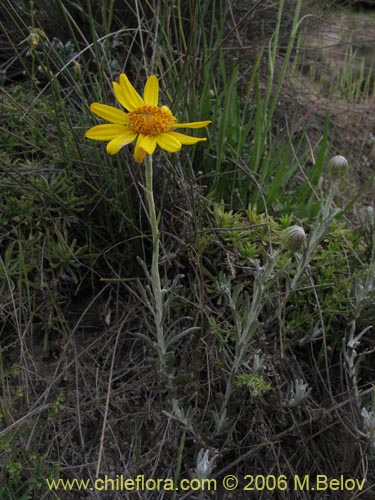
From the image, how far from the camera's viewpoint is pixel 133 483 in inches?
45.6

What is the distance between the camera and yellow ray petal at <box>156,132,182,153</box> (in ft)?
2.92

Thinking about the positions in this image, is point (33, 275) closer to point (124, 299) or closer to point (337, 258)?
point (124, 299)

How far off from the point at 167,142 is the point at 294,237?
291mm

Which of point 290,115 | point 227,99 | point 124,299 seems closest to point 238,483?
point 124,299

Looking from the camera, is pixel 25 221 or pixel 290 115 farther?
pixel 290 115

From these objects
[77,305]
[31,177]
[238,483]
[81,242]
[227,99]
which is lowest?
[238,483]

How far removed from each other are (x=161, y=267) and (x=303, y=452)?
571mm

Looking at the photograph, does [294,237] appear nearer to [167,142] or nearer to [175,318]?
[167,142]

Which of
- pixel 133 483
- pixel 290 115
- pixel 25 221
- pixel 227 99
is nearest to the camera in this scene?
pixel 133 483

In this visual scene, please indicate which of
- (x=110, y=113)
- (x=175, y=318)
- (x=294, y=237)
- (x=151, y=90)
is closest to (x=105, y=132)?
(x=110, y=113)

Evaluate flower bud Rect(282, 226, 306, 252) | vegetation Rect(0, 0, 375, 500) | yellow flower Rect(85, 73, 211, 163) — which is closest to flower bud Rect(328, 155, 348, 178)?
vegetation Rect(0, 0, 375, 500)

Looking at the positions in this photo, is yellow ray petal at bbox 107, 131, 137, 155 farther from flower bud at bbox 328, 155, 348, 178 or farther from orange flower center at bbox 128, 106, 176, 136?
flower bud at bbox 328, 155, 348, 178

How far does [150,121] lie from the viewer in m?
0.92

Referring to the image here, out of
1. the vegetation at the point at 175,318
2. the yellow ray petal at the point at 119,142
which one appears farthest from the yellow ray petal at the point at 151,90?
the vegetation at the point at 175,318
